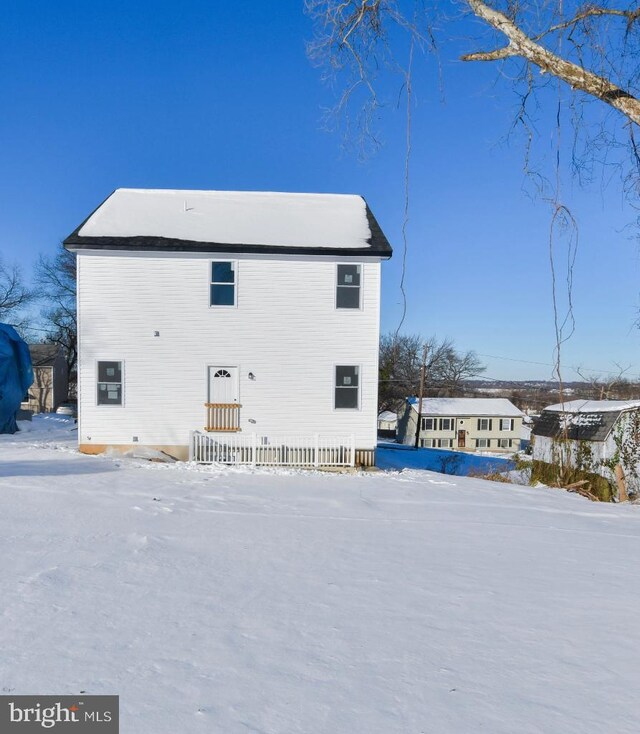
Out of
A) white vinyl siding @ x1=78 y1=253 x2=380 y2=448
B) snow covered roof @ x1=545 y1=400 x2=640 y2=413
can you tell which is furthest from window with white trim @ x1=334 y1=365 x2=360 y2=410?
snow covered roof @ x1=545 y1=400 x2=640 y2=413

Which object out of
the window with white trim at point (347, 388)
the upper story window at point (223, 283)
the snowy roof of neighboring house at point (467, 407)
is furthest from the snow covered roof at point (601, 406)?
the snowy roof of neighboring house at point (467, 407)

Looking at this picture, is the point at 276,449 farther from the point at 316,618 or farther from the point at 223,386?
the point at 316,618

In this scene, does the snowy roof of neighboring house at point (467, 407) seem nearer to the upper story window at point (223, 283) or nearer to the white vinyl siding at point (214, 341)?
the white vinyl siding at point (214, 341)

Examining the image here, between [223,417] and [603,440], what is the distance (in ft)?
41.4

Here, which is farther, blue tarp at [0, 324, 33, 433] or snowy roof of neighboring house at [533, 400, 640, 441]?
snowy roof of neighboring house at [533, 400, 640, 441]

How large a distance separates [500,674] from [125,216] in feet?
44.8

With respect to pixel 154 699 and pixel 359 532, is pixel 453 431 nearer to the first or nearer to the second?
pixel 359 532

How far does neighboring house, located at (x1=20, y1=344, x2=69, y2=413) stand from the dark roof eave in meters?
27.2

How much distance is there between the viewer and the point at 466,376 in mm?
58750

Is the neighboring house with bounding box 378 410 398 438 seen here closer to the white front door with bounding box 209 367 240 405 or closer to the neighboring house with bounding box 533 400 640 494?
the neighboring house with bounding box 533 400 640 494

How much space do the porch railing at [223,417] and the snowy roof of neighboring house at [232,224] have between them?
3945mm

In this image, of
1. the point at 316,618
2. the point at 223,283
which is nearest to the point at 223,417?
the point at 223,283

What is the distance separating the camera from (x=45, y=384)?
35.8 metres

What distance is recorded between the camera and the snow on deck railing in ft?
39.1
